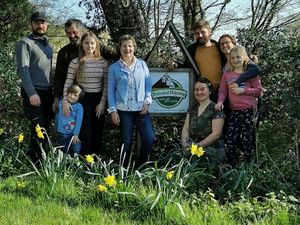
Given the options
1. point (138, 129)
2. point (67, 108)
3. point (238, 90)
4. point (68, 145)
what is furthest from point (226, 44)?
point (68, 145)

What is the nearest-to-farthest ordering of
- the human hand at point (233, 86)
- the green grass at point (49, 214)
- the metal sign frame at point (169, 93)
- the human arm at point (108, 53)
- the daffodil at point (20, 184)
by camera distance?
the green grass at point (49, 214) < the daffodil at point (20, 184) < the human hand at point (233, 86) < the human arm at point (108, 53) < the metal sign frame at point (169, 93)

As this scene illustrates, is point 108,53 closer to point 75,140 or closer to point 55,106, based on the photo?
point 55,106

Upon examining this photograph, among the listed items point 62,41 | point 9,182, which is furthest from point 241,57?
point 62,41

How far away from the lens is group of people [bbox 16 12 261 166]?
238 inches

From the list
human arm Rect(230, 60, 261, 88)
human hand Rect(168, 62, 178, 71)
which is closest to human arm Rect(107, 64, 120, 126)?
human hand Rect(168, 62, 178, 71)

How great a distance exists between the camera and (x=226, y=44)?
618 centimetres

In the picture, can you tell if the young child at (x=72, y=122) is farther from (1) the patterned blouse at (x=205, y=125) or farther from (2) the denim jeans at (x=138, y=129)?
(1) the patterned blouse at (x=205, y=125)

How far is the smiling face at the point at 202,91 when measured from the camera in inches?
243

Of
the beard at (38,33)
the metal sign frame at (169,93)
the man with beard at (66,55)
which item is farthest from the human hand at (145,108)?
the beard at (38,33)

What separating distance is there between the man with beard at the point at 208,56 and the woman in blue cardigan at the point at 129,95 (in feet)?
2.67

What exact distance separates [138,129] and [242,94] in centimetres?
138

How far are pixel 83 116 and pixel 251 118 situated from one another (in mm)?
2129

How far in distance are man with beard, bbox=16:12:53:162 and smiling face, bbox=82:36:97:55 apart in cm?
64

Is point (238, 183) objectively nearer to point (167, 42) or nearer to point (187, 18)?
point (167, 42)
